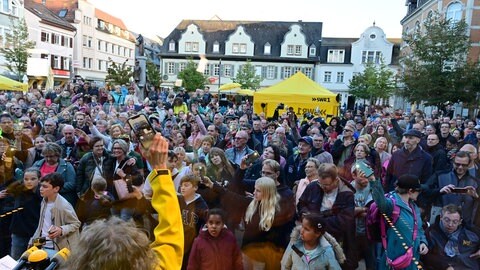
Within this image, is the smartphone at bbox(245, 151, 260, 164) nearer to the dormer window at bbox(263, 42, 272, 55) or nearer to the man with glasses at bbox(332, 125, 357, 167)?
the man with glasses at bbox(332, 125, 357, 167)

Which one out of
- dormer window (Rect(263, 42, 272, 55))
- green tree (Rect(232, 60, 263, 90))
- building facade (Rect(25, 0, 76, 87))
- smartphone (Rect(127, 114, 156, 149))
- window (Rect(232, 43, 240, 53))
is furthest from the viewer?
window (Rect(232, 43, 240, 53))

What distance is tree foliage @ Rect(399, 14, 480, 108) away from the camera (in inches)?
880

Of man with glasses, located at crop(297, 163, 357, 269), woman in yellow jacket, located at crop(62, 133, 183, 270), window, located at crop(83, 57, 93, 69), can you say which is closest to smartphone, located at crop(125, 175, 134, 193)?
man with glasses, located at crop(297, 163, 357, 269)

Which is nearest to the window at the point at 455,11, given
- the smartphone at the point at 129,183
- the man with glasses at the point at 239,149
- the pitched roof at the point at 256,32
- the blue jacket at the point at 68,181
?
the pitched roof at the point at 256,32

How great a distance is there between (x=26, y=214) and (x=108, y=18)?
2308 inches

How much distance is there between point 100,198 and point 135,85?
9338 mm

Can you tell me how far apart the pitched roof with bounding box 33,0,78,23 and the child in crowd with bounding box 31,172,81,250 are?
5115 centimetres

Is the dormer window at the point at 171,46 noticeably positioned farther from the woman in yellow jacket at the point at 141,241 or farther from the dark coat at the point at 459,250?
the woman in yellow jacket at the point at 141,241

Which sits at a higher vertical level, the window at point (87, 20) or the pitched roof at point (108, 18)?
the pitched roof at point (108, 18)

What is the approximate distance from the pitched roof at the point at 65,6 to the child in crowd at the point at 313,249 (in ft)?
173

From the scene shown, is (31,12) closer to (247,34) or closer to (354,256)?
(247,34)

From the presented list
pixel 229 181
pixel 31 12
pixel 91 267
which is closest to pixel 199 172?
pixel 229 181

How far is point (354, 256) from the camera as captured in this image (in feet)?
13.9

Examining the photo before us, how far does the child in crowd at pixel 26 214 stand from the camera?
4375 millimetres
